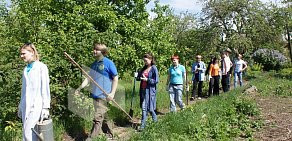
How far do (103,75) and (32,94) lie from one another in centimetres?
176

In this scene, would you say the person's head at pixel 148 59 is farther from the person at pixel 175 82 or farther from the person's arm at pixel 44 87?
the person's arm at pixel 44 87

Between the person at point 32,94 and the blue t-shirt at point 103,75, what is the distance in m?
1.54

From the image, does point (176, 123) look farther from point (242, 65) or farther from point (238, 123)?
point (242, 65)

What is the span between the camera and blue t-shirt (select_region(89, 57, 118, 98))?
6.55 meters

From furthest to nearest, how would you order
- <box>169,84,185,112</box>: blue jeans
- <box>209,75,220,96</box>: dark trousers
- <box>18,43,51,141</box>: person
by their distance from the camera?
<box>209,75,220,96</box>: dark trousers < <box>169,84,185,112</box>: blue jeans < <box>18,43,51,141</box>: person

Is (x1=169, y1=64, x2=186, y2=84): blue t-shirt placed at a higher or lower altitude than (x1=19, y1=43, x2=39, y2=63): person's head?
lower

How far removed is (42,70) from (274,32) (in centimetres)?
2502

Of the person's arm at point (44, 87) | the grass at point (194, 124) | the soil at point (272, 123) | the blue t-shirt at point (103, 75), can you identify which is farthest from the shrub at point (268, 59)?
the person's arm at point (44, 87)

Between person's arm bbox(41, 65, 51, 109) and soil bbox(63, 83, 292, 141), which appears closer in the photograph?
person's arm bbox(41, 65, 51, 109)

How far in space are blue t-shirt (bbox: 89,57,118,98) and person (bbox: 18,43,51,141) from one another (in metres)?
1.54

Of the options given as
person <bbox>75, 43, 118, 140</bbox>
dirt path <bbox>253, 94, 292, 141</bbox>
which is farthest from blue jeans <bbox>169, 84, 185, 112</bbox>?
person <bbox>75, 43, 118, 140</bbox>

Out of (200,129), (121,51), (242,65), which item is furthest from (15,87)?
(242,65)

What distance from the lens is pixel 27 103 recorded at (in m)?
5.01

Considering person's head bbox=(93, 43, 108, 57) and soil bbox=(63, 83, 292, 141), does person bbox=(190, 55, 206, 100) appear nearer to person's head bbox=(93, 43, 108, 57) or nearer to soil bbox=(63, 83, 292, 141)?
soil bbox=(63, 83, 292, 141)
